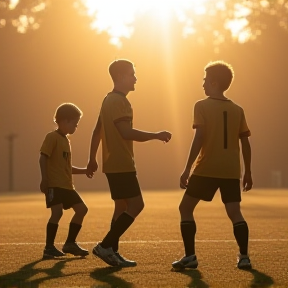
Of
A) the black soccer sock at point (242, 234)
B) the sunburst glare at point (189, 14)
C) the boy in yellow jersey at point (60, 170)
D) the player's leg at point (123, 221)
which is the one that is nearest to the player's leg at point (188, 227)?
the black soccer sock at point (242, 234)

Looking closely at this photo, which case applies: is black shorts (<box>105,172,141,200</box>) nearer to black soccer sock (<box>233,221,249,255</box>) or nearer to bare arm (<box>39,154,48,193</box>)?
black soccer sock (<box>233,221,249,255</box>)

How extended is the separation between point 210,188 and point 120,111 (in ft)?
3.13

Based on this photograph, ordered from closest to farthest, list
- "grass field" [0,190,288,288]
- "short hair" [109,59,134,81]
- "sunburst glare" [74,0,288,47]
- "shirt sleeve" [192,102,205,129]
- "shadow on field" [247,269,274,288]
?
"shadow on field" [247,269,274,288] < "grass field" [0,190,288,288] < "shirt sleeve" [192,102,205,129] < "short hair" [109,59,134,81] < "sunburst glare" [74,0,288,47]

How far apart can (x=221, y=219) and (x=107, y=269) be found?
25.6 ft

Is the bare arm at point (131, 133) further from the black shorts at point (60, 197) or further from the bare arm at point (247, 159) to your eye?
the black shorts at point (60, 197)

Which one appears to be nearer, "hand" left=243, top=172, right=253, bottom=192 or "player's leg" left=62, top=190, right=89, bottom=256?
"hand" left=243, top=172, right=253, bottom=192

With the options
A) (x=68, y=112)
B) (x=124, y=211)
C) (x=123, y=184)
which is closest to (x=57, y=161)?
(x=68, y=112)

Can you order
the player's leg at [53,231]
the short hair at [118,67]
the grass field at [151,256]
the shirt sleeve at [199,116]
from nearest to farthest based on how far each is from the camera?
the grass field at [151,256]
the shirt sleeve at [199,116]
the short hair at [118,67]
the player's leg at [53,231]

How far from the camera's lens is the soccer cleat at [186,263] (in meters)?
8.21

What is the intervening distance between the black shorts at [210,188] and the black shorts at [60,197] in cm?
174

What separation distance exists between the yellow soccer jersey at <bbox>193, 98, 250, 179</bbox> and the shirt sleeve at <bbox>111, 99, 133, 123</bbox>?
1.87 ft

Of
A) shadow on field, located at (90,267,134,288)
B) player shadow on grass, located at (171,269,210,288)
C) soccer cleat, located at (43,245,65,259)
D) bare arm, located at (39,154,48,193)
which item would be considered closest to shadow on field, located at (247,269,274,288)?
player shadow on grass, located at (171,269,210,288)

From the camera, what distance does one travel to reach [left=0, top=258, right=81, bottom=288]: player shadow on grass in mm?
7418

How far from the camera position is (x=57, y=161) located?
9.80m
